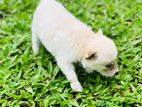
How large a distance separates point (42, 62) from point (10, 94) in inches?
33.8

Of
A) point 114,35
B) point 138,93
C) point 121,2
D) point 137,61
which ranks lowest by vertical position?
point 138,93

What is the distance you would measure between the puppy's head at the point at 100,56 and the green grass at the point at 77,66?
0.34m

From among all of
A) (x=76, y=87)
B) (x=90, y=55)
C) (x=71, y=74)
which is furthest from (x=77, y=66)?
(x=90, y=55)

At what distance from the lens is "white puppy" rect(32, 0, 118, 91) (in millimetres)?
4867

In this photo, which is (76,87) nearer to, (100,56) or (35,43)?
(100,56)

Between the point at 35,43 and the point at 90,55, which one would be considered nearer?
the point at 90,55

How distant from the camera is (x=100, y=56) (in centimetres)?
483

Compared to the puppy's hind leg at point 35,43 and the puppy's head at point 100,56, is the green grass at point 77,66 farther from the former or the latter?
the puppy's head at point 100,56

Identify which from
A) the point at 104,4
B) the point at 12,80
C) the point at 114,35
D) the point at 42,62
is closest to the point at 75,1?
the point at 104,4

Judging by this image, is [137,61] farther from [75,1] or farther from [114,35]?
[75,1]

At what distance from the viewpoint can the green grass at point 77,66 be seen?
5.07 meters

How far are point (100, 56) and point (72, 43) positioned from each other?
48cm

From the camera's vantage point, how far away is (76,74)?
5430mm

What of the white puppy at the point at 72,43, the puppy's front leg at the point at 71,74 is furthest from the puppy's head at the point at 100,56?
the puppy's front leg at the point at 71,74
